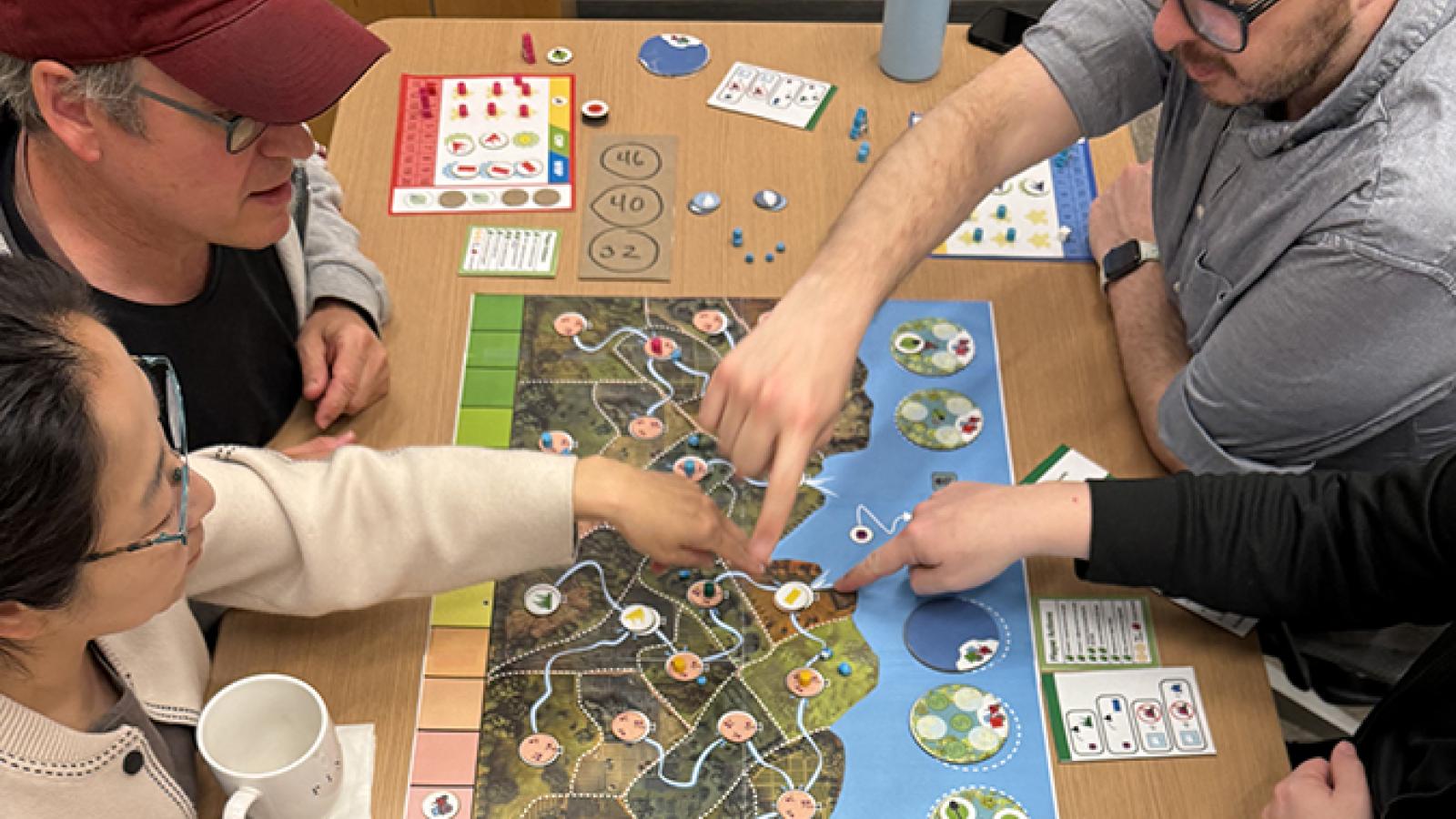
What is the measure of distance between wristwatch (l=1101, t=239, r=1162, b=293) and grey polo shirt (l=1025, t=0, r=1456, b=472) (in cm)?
4

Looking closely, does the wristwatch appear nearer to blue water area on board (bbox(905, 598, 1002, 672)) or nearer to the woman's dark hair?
blue water area on board (bbox(905, 598, 1002, 672))

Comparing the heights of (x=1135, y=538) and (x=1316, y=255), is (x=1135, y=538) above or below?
below

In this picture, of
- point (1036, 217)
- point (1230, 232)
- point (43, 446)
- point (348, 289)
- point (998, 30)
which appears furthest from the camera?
point (998, 30)

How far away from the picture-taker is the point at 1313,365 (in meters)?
1.26

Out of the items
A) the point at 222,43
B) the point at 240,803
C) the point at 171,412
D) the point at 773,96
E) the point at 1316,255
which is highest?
the point at 222,43

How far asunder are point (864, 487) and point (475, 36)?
3.18ft

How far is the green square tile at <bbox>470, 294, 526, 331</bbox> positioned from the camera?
154 cm

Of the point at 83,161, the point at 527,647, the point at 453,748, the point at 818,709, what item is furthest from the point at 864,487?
the point at 83,161

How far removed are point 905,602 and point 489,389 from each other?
0.54 m

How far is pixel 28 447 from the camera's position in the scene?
33.3 inches

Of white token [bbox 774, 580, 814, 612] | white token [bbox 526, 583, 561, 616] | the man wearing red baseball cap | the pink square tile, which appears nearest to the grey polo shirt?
white token [bbox 774, 580, 814, 612]

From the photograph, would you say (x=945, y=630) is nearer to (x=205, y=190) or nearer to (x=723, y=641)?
(x=723, y=641)

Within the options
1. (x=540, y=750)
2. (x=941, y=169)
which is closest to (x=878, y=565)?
(x=540, y=750)

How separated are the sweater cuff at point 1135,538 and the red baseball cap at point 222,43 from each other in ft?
2.92
